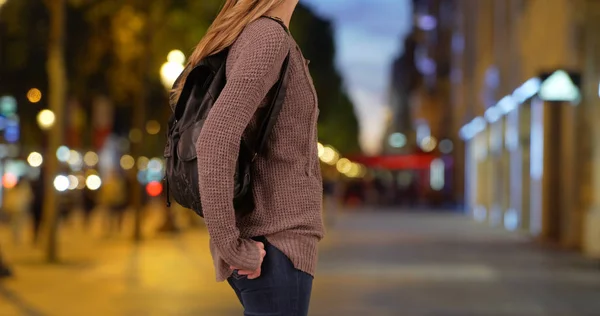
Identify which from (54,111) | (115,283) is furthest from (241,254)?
(54,111)

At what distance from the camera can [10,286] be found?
51.6 ft

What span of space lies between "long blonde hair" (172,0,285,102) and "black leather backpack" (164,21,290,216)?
3 centimetres

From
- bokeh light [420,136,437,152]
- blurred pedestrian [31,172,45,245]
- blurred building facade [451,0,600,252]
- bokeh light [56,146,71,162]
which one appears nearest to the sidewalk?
blurred pedestrian [31,172,45,245]

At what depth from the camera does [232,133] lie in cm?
339

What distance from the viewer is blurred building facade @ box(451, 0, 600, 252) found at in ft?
77.3

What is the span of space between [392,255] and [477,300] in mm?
9053

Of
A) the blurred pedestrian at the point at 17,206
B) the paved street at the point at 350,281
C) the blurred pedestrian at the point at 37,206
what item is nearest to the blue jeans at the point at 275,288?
the paved street at the point at 350,281

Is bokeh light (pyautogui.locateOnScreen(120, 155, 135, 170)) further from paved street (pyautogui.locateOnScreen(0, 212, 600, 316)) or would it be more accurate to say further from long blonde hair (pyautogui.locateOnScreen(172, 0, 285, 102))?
long blonde hair (pyautogui.locateOnScreen(172, 0, 285, 102))

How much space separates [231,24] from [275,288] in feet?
2.40

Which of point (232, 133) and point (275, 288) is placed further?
point (275, 288)

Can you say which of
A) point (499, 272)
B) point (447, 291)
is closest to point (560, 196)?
point (499, 272)

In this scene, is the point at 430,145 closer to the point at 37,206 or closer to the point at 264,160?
the point at 37,206

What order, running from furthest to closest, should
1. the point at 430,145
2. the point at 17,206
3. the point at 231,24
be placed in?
1. the point at 430,145
2. the point at 17,206
3. the point at 231,24

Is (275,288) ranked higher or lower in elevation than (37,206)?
lower
